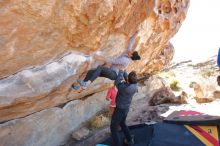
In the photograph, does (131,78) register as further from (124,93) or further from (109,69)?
(109,69)

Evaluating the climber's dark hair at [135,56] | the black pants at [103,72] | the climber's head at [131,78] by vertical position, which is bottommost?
the climber's head at [131,78]

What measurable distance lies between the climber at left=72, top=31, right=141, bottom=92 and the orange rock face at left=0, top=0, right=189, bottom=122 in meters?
0.16

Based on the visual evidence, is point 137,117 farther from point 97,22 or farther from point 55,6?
point 55,6

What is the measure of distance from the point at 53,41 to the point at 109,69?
65.0 inches

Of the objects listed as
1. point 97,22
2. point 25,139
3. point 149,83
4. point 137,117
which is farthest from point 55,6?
point 149,83

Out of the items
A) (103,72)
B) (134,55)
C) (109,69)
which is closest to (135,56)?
(134,55)

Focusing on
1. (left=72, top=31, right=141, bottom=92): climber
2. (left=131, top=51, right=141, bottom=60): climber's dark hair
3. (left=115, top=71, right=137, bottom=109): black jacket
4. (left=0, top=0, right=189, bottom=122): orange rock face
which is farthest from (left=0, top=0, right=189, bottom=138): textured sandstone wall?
(left=115, top=71, right=137, bottom=109): black jacket

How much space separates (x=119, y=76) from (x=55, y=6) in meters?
2.33

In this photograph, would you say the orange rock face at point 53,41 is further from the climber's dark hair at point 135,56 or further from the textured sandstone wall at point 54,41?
the climber's dark hair at point 135,56

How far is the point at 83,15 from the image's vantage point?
600 cm

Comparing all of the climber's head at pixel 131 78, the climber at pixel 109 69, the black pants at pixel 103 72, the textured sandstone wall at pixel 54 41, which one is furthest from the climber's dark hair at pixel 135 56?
the climber's head at pixel 131 78

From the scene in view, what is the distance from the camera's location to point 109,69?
7.20m

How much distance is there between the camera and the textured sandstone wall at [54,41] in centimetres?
525

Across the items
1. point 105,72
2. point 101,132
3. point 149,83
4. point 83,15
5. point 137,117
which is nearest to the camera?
point 83,15
